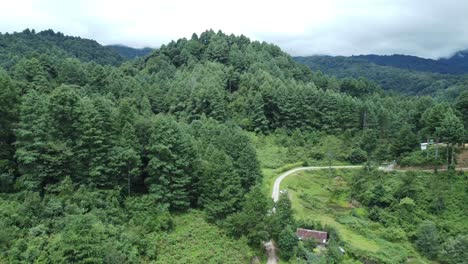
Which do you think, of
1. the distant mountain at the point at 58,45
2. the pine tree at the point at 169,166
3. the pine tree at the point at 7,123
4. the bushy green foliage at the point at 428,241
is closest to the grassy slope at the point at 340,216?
the bushy green foliage at the point at 428,241

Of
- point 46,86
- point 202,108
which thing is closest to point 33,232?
point 46,86

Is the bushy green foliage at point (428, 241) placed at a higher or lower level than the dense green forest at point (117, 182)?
lower

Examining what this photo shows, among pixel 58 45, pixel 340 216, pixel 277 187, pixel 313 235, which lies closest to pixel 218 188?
pixel 313 235

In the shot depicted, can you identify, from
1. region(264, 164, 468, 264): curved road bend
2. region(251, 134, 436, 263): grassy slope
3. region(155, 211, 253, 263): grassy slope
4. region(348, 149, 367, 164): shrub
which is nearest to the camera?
region(155, 211, 253, 263): grassy slope

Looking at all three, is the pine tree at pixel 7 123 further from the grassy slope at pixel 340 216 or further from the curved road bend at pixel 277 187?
the grassy slope at pixel 340 216

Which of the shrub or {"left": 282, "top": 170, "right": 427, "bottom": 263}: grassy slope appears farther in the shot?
the shrub

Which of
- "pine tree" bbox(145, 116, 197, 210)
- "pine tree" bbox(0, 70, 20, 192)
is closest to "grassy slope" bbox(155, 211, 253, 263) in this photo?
"pine tree" bbox(145, 116, 197, 210)

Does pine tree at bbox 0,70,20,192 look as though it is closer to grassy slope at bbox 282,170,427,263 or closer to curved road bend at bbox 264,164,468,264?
curved road bend at bbox 264,164,468,264

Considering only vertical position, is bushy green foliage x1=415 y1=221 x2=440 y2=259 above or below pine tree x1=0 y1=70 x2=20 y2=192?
below
